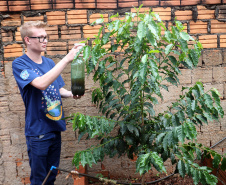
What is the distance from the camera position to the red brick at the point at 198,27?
3.04 meters

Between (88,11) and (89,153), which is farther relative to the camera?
(88,11)

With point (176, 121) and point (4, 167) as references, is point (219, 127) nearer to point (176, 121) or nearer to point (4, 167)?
point (176, 121)

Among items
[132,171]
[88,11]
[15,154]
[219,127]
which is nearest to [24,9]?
[88,11]

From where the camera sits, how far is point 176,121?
80.6 inches

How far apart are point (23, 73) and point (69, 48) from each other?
38.6 inches

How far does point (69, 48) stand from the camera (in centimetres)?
298

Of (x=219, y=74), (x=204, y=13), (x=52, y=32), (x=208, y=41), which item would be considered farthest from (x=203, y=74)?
(x=52, y=32)

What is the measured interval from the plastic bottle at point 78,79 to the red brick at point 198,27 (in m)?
1.59

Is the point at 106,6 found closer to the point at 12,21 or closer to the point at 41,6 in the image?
the point at 41,6

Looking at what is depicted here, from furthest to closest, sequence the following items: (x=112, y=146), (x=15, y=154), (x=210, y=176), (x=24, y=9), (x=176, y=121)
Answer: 1. (x=15, y=154)
2. (x=24, y=9)
3. (x=112, y=146)
4. (x=176, y=121)
5. (x=210, y=176)

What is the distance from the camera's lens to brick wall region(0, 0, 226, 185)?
288 centimetres

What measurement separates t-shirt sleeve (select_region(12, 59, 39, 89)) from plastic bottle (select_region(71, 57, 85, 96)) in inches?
15.8

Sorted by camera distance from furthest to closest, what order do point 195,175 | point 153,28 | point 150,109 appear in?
point 150,109
point 195,175
point 153,28

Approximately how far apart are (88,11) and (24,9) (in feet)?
2.56
